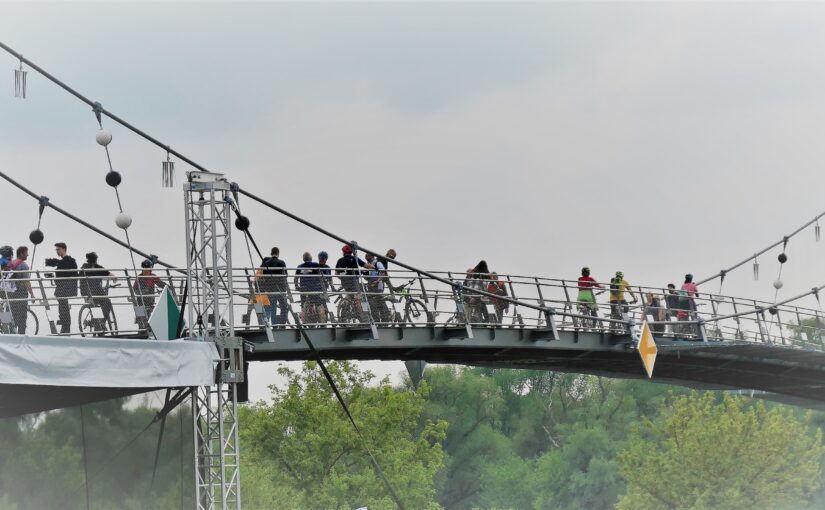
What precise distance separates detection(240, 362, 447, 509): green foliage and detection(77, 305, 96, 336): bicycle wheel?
3702 cm

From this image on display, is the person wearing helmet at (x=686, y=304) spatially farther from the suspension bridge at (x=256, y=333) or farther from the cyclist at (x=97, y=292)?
the cyclist at (x=97, y=292)

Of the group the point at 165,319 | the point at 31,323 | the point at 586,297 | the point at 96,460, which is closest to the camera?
the point at 96,460

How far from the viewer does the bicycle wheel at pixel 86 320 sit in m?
25.7

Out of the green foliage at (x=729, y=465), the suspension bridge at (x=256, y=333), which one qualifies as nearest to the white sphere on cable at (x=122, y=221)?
the suspension bridge at (x=256, y=333)

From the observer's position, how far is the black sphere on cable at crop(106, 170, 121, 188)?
28844 mm

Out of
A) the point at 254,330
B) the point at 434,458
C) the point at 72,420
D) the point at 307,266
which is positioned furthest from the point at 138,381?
the point at 434,458

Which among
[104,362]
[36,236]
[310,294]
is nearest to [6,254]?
[36,236]

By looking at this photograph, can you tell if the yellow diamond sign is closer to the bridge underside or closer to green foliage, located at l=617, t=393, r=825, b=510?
the bridge underside

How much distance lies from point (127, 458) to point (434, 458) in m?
48.0

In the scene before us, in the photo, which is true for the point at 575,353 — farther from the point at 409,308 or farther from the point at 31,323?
the point at 31,323

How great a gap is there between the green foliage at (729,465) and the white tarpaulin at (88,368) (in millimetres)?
46995

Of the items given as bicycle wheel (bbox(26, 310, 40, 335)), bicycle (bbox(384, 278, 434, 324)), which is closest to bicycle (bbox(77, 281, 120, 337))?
bicycle wheel (bbox(26, 310, 40, 335))

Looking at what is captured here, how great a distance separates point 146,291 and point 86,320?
54.5 inches

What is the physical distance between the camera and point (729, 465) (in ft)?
221
